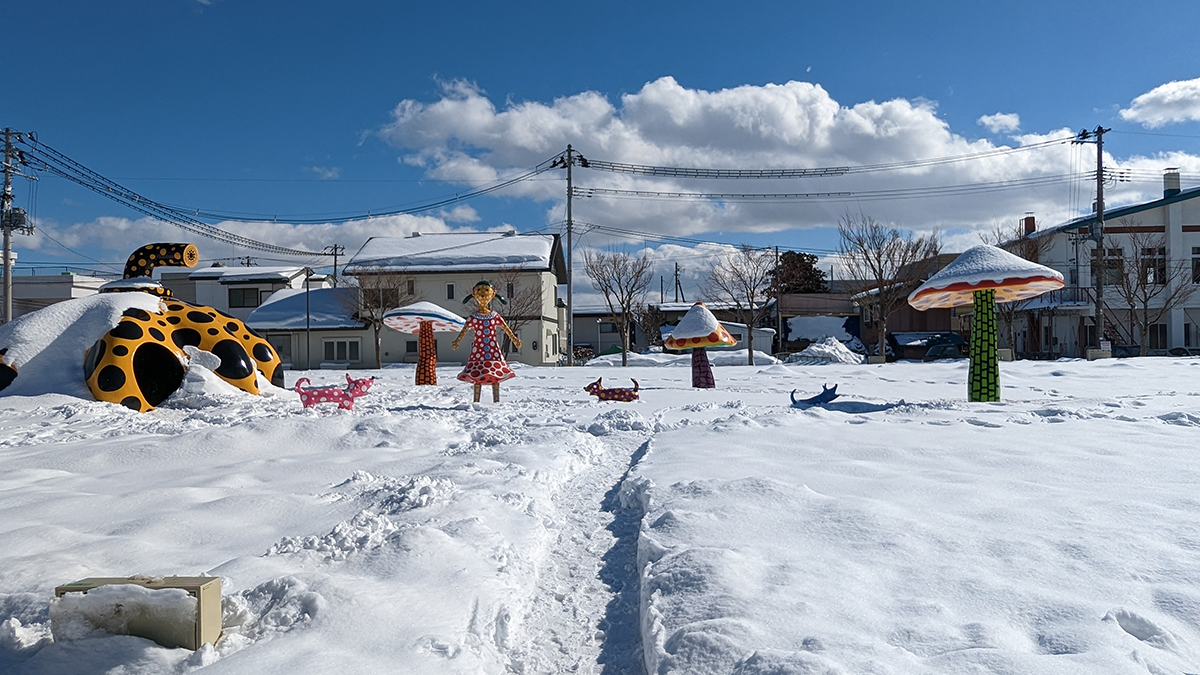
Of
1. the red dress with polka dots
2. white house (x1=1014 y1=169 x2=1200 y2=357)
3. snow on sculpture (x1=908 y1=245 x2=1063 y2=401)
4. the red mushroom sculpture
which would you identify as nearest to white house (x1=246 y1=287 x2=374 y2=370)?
the red mushroom sculpture

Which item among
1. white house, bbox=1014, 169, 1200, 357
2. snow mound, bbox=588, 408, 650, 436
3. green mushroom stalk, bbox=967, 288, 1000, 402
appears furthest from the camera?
white house, bbox=1014, 169, 1200, 357

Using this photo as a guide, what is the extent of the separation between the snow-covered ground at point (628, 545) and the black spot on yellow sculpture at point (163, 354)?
2821 mm

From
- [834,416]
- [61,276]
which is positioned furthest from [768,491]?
[61,276]

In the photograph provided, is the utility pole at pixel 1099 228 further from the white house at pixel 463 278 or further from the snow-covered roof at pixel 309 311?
the snow-covered roof at pixel 309 311

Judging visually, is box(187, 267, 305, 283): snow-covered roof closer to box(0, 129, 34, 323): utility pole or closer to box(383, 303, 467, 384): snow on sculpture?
box(0, 129, 34, 323): utility pole

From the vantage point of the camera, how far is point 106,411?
982 cm

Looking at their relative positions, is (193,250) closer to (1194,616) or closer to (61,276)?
(1194,616)

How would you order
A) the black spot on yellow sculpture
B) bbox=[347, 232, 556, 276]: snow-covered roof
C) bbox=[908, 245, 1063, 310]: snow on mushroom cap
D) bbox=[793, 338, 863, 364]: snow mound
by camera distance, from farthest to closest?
bbox=[347, 232, 556, 276]: snow-covered roof < bbox=[793, 338, 863, 364]: snow mound < bbox=[908, 245, 1063, 310]: snow on mushroom cap < the black spot on yellow sculpture

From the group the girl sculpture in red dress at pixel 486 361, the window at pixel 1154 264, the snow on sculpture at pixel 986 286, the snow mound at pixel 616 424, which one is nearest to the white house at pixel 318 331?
the girl sculpture in red dress at pixel 486 361

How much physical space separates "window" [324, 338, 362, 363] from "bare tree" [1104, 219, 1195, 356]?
35.6 metres

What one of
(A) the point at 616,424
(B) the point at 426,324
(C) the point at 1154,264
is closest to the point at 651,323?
(C) the point at 1154,264

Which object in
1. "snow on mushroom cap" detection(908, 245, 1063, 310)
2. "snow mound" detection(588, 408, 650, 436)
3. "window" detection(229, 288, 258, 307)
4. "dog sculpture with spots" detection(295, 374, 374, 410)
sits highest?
"window" detection(229, 288, 258, 307)

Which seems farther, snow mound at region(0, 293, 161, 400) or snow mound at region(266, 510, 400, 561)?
snow mound at region(0, 293, 161, 400)

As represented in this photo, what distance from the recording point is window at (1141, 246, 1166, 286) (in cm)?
3227
